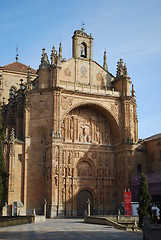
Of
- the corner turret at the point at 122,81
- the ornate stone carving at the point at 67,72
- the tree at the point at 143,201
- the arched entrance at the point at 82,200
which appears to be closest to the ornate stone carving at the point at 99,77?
the corner turret at the point at 122,81

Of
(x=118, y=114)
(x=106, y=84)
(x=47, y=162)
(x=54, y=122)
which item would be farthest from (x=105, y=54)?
(x=47, y=162)

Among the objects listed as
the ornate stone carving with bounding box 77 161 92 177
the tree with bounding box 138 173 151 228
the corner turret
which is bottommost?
the tree with bounding box 138 173 151 228

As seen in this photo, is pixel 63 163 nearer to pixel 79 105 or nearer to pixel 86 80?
pixel 79 105

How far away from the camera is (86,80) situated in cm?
5150

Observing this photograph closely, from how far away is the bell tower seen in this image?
52281 millimetres

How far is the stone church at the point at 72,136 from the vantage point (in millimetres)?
45312

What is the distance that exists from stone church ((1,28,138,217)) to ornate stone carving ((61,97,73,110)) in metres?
0.12

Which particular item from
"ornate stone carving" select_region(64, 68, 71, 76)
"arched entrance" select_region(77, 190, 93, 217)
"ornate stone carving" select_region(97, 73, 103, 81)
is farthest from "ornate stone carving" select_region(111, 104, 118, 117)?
"arched entrance" select_region(77, 190, 93, 217)

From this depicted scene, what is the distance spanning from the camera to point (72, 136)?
49.1 meters

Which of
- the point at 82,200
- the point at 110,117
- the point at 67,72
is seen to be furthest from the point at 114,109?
the point at 82,200

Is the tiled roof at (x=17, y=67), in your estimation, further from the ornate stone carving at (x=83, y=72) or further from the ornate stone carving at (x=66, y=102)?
the ornate stone carving at (x=66, y=102)

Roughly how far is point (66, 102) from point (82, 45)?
9.72 meters

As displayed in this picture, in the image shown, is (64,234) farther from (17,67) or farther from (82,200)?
(17,67)

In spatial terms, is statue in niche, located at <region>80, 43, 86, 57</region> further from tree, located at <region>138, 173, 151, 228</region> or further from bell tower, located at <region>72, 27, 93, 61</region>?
tree, located at <region>138, 173, 151, 228</region>
